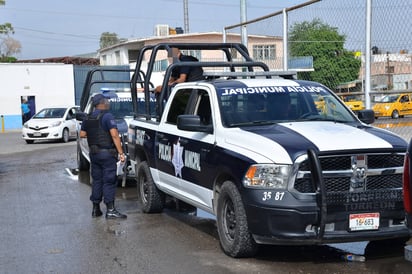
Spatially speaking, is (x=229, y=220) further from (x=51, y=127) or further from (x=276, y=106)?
(x=51, y=127)

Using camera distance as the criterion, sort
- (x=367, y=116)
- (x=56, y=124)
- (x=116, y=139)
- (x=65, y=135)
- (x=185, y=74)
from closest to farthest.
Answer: (x=367, y=116), (x=116, y=139), (x=185, y=74), (x=56, y=124), (x=65, y=135)

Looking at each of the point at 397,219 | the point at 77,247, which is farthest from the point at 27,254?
the point at 397,219

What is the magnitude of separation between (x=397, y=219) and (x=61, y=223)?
479 cm

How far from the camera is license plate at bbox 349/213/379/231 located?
5734 mm

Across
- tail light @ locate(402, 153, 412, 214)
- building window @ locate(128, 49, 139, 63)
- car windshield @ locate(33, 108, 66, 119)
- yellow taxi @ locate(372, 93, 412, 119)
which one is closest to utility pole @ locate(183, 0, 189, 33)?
building window @ locate(128, 49, 139, 63)

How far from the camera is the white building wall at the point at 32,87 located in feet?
133

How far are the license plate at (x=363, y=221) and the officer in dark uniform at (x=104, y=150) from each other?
398 centimetres

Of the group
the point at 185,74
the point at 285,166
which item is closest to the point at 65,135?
the point at 185,74

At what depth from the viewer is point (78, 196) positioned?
11047 mm

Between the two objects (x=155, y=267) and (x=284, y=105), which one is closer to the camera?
(x=155, y=267)

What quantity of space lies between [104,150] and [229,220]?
2.92m

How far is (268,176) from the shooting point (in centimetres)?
582

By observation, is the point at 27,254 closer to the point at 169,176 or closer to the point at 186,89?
the point at 169,176

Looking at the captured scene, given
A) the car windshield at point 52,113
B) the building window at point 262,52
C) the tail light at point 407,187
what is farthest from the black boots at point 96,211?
the car windshield at point 52,113
